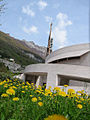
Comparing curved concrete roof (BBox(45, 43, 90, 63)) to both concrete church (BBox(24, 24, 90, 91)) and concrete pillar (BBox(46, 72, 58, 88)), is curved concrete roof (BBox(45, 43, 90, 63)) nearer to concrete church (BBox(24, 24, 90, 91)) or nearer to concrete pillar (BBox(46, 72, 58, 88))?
concrete church (BBox(24, 24, 90, 91))

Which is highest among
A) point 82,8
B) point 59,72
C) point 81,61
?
point 82,8

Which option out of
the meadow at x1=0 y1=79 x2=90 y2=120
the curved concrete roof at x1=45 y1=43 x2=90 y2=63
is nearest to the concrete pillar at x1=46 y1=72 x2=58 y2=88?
the curved concrete roof at x1=45 y1=43 x2=90 y2=63

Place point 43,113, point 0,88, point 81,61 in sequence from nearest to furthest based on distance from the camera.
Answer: point 43,113
point 0,88
point 81,61

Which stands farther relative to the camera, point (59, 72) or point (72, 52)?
point (72, 52)

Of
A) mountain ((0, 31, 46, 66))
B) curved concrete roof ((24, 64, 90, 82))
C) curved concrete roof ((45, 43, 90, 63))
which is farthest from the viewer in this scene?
mountain ((0, 31, 46, 66))

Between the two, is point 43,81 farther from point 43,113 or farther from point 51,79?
point 43,113

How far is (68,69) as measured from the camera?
15.0 m

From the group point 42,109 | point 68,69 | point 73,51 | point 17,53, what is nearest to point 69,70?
point 68,69

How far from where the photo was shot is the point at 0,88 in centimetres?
459

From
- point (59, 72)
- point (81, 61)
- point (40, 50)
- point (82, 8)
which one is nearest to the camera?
point (82, 8)

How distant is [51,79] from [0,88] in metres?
11.5

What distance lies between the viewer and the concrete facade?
14.5 m

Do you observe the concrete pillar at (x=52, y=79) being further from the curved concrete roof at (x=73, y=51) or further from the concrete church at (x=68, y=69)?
the curved concrete roof at (x=73, y=51)

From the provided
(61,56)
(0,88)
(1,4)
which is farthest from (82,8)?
(0,88)
